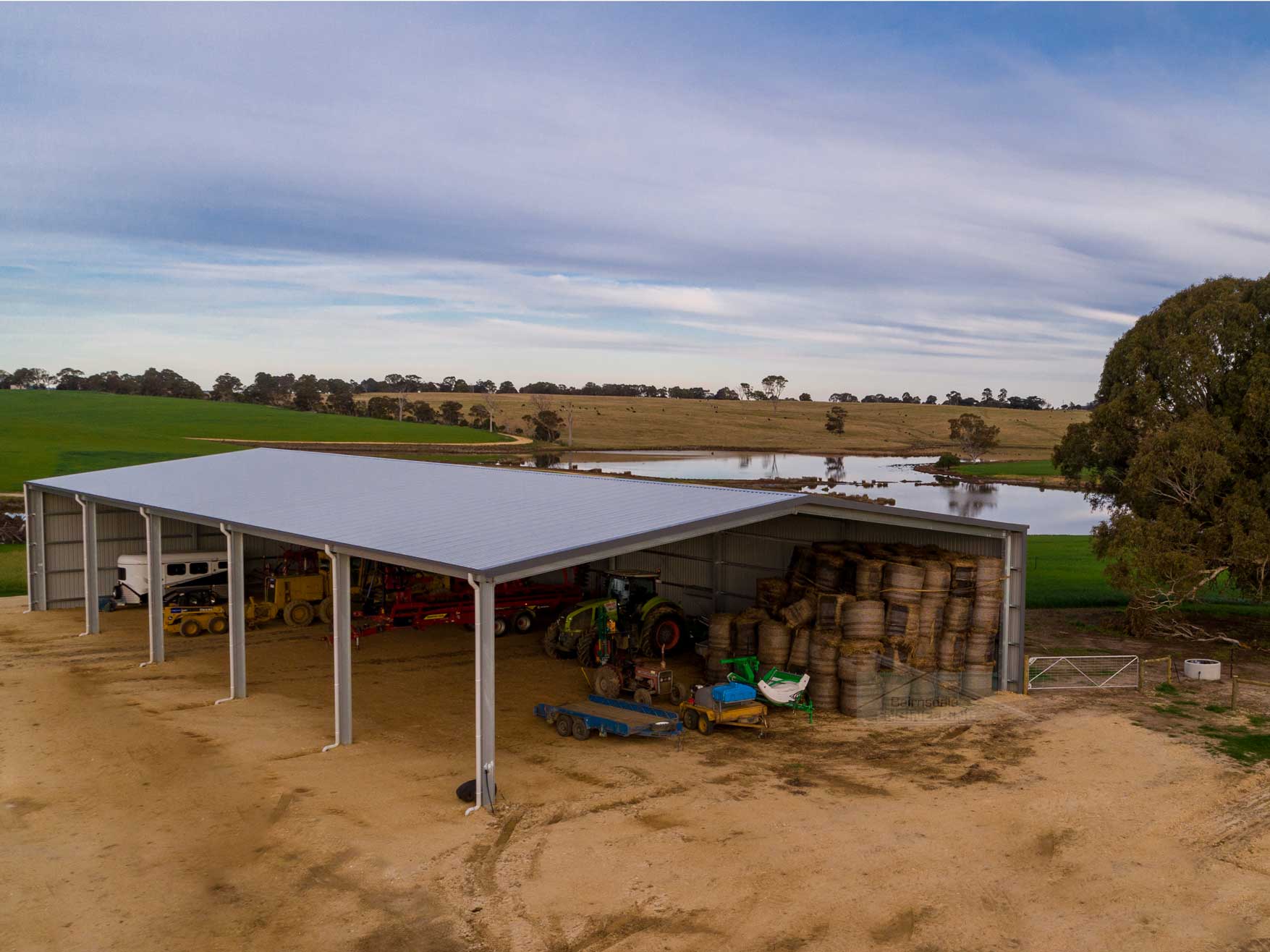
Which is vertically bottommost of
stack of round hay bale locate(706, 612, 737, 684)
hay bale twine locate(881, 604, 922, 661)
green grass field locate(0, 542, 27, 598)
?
green grass field locate(0, 542, 27, 598)

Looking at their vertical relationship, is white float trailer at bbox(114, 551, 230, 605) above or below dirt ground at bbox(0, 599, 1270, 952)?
above

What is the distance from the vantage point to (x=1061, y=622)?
2886 cm

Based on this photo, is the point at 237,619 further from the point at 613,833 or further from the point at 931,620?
the point at 931,620

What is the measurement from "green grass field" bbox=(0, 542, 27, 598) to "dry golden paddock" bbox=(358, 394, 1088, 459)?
85986 millimetres

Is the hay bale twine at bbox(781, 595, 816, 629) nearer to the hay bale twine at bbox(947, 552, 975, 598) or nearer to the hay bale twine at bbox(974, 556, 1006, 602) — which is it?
the hay bale twine at bbox(947, 552, 975, 598)

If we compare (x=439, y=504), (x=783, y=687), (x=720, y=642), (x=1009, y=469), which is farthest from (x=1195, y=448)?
(x=1009, y=469)

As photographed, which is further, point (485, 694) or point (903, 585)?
point (903, 585)

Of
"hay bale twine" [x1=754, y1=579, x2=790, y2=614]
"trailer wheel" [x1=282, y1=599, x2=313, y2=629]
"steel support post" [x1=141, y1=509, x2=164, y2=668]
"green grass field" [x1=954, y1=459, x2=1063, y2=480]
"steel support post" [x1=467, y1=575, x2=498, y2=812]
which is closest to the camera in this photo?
"steel support post" [x1=467, y1=575, x2=498, y2=812]

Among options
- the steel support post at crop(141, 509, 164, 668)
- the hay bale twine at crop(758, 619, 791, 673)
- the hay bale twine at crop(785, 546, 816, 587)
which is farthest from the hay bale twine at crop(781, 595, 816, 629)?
the steel support post at crop(141, 509, 164, 668)

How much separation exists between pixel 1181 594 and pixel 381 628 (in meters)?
21.0

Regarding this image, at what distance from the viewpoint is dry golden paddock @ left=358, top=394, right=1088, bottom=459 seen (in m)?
138

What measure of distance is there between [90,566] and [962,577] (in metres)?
22.2

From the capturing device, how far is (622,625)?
23.5 m

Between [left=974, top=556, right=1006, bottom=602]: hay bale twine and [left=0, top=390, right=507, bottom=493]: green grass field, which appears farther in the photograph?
Answer: [left=0, top=390, right=507, bottom=493]: green grass field
